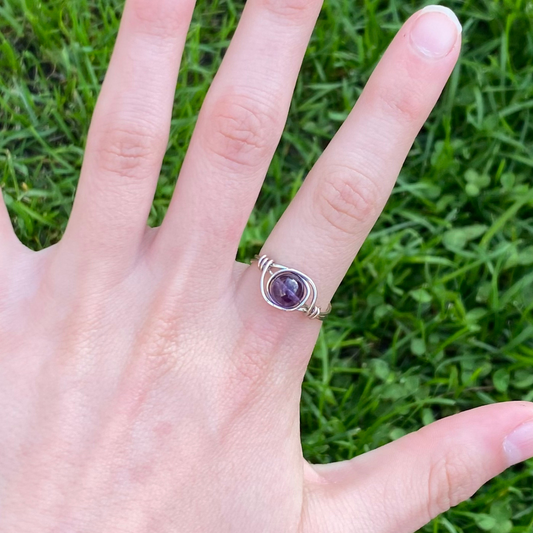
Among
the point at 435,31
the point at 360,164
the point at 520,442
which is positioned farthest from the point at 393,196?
the point at 520,442

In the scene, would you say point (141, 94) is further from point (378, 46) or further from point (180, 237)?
point (378, 46)

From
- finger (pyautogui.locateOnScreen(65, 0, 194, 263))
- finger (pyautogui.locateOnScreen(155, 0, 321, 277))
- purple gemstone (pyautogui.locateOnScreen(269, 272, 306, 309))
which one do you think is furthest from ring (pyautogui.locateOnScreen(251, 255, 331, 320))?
finger (pyautogui.locateOnScreen(65, 0, 194, 263))

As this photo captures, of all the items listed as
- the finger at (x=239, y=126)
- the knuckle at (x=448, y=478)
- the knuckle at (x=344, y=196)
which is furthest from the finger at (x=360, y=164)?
the knuckle at (x=448, y=478)

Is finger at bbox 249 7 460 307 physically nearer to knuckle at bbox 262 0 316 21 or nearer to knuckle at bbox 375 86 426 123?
knuckle at bbox 375 86 426 123

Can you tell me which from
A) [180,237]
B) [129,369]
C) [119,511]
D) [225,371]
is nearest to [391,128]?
[180,237]

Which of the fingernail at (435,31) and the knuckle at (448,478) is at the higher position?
the fingernail at (435,31)

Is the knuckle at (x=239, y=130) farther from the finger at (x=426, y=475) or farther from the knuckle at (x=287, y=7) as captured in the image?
the finger at (x=426, y=475)
